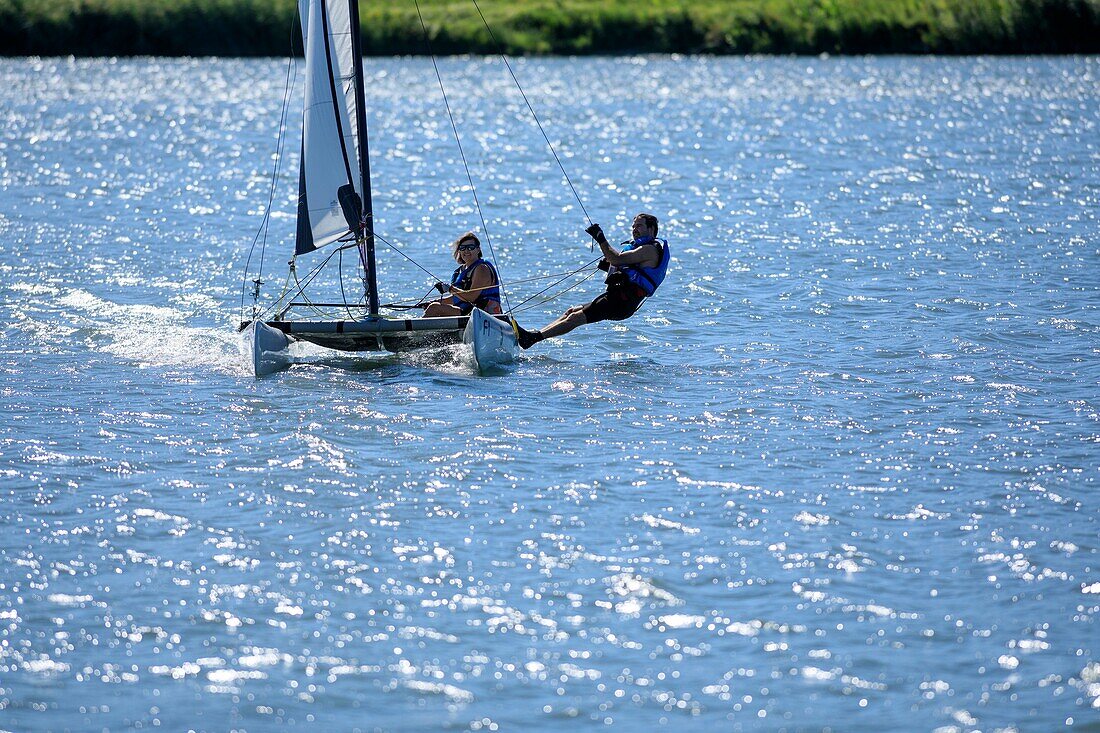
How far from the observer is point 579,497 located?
36.3ft

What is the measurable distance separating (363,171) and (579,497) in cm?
573

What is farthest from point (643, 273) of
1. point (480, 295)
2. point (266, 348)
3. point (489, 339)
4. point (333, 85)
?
point (266, 348)

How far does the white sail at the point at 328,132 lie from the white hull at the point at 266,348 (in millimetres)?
1358

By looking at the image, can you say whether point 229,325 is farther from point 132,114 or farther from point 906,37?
point 906,37

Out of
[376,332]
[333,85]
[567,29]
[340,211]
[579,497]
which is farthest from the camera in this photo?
[567,29]

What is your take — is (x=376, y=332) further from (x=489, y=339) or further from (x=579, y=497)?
(x=579, y=497)

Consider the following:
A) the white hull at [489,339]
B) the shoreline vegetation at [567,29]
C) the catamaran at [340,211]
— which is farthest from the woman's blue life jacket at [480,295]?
the shoreline vegetation at [567,29]

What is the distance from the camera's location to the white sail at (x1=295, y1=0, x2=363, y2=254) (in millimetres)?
15148

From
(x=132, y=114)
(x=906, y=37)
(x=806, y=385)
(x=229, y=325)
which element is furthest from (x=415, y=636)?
(x=906, y=37)

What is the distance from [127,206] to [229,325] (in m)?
12.8

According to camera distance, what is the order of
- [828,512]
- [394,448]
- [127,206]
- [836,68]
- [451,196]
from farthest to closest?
1. [836,68]
2. [451,196]
3. [127,206]
4. [394,448]
5. [828,512]

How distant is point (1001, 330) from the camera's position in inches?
676

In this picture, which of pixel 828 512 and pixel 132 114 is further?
pixel 132 114

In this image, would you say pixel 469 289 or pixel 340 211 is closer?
pixel 340 211
